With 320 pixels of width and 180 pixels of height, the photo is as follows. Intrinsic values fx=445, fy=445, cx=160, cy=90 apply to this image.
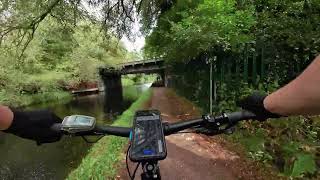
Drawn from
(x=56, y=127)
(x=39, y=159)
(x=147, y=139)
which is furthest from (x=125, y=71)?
(x=147, y=139)

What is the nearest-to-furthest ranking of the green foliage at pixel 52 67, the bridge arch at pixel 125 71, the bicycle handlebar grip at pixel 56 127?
the bicycle handlebar grip at pixel 56 127
the green foliage at pixel 52 67
the bridge arch at pixel 125 71

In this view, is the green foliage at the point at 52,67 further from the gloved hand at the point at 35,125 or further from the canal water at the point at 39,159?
the gloved hand at the point at 35,125

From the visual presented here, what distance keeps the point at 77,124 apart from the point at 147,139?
1.18ft

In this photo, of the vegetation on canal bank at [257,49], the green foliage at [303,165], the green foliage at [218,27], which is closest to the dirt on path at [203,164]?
the vegetation on canal bank at [257,49]

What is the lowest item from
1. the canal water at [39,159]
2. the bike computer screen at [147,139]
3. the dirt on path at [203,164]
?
the canal water at [39,159]

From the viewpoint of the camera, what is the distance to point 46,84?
50.8 m

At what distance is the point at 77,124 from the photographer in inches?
72.2

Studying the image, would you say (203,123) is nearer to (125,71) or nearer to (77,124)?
(77,124)

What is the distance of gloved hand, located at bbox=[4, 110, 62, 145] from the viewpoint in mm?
1692

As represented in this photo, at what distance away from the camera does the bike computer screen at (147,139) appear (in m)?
1.57

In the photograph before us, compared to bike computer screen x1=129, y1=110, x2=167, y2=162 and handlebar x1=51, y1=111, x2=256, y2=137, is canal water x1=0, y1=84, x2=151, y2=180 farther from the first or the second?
bike computer screen x1=129, y1=110, x2=167, y2=162

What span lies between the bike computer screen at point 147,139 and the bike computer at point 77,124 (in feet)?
0.71

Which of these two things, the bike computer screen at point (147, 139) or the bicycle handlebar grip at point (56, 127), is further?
the bicycle handlebar grip at point (56, 127)

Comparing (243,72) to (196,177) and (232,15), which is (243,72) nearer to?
(232,15)
